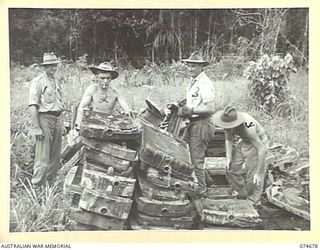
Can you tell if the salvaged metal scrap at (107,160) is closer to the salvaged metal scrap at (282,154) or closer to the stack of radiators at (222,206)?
the stack of radiators at (222,206)

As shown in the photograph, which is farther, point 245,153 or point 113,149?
point 245,153

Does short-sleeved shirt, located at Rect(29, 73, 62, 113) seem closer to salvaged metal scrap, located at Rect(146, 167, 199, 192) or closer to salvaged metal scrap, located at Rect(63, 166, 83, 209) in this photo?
salvaged metal scrap, located at Rect(63, 166, 83, 209)

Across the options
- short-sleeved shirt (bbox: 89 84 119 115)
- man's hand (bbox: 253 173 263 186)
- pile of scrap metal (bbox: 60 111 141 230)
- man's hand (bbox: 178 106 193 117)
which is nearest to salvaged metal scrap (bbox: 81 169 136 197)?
pile of scrap metal (bbox: 60 111 141 230)

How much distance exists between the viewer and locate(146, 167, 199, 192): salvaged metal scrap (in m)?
3.06

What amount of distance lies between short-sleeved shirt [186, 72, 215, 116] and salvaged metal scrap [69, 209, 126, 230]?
→ 733 mm

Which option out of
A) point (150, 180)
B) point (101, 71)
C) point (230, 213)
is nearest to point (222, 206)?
point (230, 213)

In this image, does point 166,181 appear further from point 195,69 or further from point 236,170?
point 195,69

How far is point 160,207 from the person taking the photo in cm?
306

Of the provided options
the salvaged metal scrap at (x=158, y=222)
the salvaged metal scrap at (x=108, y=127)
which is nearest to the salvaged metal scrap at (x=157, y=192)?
the salvaged metal scrap at (x=158, y=222)

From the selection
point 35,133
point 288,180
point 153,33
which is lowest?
point 288,180

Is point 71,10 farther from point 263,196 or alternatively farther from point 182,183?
point 263,196

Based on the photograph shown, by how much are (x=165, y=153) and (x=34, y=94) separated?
0.77m
